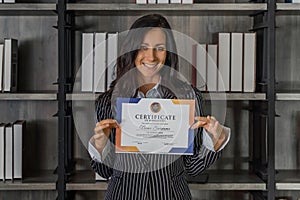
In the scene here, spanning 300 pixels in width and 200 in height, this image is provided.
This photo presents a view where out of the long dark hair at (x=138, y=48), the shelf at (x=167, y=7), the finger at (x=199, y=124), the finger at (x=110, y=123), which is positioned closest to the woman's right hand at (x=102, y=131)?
the finger at (x=110, y=123)

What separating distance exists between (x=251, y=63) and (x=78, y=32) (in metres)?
0.78

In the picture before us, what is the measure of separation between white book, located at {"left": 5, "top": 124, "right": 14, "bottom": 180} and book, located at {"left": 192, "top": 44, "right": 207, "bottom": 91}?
801 mm

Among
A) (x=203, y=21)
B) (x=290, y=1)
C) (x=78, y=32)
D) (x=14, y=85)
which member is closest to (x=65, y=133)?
(x=14, y=85)

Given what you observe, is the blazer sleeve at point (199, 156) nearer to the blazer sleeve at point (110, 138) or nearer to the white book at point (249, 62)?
the blazer sleeve at point (110, 138)

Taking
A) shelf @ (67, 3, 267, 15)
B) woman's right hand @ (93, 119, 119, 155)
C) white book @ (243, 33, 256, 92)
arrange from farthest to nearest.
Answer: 1. white book @ (243, 33, 256, 92)
2. shelf @ (67, 3, 267, 15)
3. woman's right hand @ (93, 119, 119, 155)

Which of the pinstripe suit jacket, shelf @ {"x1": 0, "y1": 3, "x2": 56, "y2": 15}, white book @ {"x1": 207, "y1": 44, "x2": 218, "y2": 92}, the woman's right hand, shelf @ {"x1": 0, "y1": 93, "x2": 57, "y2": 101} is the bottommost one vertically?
the pinstripe suit jacket

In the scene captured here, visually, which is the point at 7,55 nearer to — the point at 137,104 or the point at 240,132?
the point at 137,104

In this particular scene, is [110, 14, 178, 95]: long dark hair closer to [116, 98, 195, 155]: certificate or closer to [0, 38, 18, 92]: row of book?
[116, 98, 195, 155]: certificate

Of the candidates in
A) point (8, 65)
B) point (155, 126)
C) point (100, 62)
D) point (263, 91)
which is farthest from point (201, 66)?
point (8, 65)

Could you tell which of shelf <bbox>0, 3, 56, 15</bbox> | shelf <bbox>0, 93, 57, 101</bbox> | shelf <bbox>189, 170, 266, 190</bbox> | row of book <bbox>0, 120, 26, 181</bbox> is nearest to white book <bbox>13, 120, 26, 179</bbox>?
row of book <bbox>0, 120, 26, 181</bbox>

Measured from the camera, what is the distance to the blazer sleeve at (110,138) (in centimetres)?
189

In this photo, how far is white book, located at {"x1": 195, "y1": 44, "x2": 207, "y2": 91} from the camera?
7.91 ft

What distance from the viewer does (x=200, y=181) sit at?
238 cm

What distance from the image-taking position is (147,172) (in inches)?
74.2
